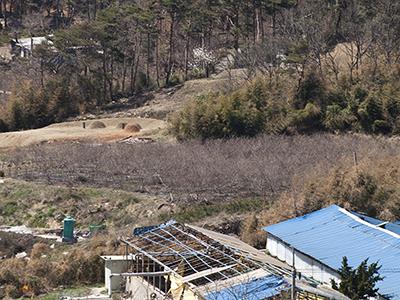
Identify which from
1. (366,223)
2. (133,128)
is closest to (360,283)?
(366,223)

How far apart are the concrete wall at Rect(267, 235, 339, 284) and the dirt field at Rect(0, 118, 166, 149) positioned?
44.3ft

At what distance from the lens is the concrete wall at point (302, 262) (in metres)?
12.1

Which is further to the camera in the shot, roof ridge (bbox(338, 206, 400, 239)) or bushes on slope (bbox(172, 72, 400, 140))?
bushes on slope (bbox(172, 72, 400, 140))

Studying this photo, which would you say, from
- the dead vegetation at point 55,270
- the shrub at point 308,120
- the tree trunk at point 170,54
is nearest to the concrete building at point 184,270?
the dead vegetation at point 55,270

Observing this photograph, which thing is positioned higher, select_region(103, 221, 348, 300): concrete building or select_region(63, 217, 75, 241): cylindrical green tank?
select_region(103, 221, 348, 300): concrete building

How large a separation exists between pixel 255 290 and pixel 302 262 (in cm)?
236

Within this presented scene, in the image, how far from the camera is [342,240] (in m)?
12.8

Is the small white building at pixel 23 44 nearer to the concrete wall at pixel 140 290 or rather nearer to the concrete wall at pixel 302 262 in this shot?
the concrete wall at pixel 302 262

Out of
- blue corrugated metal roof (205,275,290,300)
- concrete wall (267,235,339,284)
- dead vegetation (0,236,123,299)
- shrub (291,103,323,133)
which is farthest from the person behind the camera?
shrub (291,103,323,133)

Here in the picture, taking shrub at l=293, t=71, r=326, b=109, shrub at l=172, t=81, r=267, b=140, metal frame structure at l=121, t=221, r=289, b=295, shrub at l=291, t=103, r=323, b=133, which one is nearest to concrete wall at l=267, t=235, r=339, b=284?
metal frame structure at l=121, t=221, r=289, b=295

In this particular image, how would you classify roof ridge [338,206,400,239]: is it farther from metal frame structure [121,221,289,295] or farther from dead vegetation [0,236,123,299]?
dead vegetation [0,236,123,299]

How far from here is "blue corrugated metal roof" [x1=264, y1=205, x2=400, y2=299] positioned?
11.4 m

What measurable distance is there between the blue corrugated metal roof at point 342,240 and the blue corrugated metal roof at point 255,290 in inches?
50.9

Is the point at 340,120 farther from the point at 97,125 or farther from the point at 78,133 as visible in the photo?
the point at 97,125
